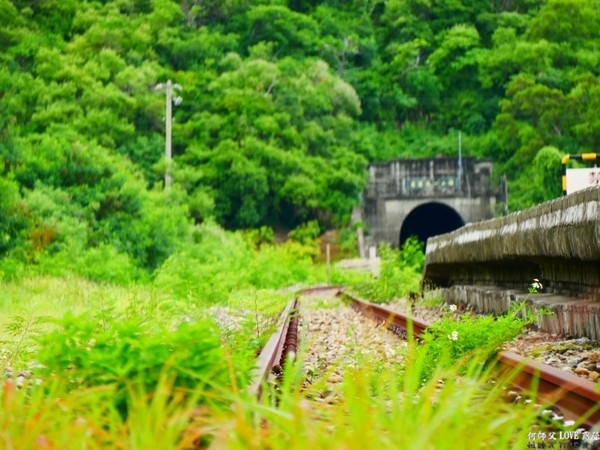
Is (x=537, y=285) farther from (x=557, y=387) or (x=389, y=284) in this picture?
(x=389, y=284)

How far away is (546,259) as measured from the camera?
7.21 m

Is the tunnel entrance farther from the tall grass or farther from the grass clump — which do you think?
the tall grass

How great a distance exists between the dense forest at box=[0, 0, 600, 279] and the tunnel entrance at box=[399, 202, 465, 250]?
3400mm

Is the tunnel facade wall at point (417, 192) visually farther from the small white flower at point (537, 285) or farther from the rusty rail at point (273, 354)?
the small white flower at point (537, 285)

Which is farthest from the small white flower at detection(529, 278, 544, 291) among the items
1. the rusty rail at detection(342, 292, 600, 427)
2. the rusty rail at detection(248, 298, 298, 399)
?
the rusty rail at detection(342, 292, 600, 427)

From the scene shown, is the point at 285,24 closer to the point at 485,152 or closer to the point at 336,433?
the point at 485,152

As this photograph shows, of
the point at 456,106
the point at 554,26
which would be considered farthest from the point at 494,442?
the point at 456,106

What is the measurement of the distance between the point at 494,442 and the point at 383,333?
19.3ft

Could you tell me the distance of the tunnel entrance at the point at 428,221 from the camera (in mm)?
42750

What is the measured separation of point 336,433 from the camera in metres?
1.91

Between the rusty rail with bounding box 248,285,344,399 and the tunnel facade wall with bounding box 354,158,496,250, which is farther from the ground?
the tunnel facade wall with bounding box 354,158,496,250

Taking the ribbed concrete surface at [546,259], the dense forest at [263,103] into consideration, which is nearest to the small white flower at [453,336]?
the ribbed concrete surface at [546,259]

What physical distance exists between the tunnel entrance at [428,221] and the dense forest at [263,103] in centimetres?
340

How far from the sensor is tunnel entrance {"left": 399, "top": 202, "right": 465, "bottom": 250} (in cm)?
4275
